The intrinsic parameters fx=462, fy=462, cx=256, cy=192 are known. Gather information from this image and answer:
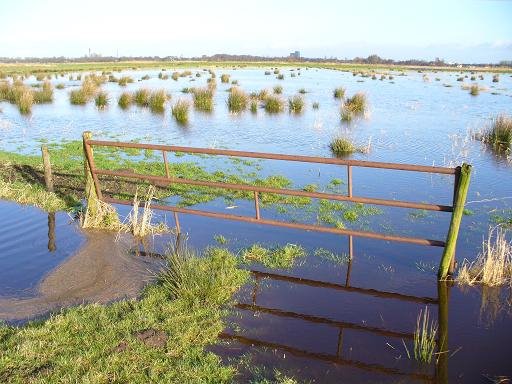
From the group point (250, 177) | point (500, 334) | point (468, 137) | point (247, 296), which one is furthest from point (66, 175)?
point (468, 137)

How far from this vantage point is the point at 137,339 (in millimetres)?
4758

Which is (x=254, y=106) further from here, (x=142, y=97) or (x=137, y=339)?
(x=137, y=339)

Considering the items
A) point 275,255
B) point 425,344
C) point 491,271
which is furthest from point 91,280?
point 491,271

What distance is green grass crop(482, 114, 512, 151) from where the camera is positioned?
17384 millimetres

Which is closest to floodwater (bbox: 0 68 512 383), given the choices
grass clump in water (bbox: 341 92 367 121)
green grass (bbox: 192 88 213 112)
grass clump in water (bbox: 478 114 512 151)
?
grass clump in water (bbox: 478 114 512 151)

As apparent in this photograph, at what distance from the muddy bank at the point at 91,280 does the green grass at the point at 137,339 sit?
1.28 feet

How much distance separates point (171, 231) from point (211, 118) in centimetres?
1644

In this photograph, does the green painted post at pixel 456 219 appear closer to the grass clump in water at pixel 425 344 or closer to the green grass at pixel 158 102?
the grass clump in water at pixel 425 344

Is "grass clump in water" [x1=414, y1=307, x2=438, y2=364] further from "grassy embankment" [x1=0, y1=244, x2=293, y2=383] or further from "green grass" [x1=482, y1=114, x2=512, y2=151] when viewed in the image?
"green grass" [x1=482, y1=114, x2=512, y2=151]

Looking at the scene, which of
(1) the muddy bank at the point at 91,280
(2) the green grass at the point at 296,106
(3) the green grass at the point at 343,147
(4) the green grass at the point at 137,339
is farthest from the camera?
(2) the green grass at the point at 296,106

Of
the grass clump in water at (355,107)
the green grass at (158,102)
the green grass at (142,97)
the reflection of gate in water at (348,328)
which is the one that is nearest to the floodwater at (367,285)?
the reflection of gate in water at (348,328)

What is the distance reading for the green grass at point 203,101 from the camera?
88.2 ft

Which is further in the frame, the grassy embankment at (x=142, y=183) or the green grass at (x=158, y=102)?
the green grass at (x=158, y=102)

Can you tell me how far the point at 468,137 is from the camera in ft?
63.1
